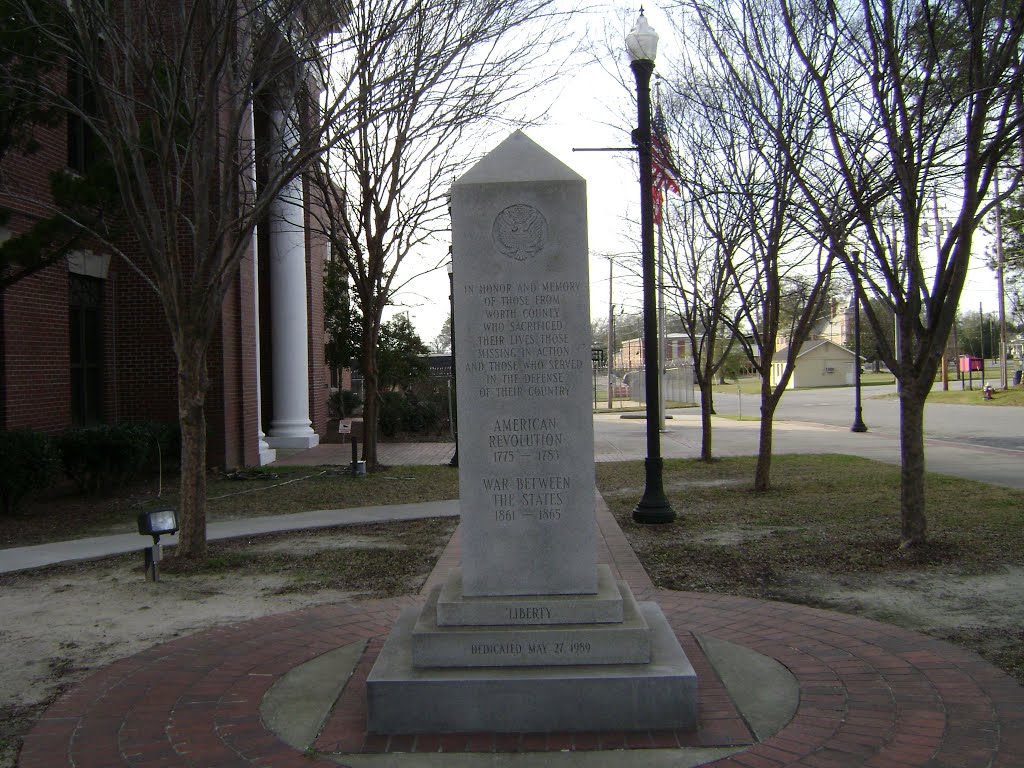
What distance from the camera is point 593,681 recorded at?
4.07 m

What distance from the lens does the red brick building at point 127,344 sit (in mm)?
12273

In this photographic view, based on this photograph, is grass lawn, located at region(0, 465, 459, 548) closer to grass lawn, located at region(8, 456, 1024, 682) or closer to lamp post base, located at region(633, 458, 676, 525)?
grass lawn, located at region(8, 456, 1024, 682)

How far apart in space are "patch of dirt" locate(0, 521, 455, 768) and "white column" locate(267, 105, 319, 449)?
40.7 ft

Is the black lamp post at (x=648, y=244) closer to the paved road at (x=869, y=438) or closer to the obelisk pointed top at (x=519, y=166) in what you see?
the obelisk pointed top at (x=519, y=166)

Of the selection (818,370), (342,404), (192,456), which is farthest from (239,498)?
(818,370)

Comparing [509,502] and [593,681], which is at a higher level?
[509,502]

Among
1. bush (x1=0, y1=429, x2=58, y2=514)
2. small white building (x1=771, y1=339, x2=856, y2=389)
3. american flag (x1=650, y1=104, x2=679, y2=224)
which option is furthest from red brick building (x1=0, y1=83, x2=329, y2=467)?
small white building (x1=771, y1=339, x2=856, y2=389)

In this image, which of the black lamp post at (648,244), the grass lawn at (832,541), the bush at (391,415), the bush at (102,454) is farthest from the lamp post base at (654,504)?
the bush at (391,415)

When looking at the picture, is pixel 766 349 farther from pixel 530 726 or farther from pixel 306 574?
pixel 530 726

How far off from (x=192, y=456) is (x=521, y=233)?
5.04 meters

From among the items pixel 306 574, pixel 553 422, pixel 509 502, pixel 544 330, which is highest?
pixel 544 330

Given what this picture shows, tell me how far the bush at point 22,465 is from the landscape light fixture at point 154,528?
453 cm

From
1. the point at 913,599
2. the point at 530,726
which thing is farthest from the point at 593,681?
the point at 913,599

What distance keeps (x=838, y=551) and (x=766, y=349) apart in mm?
4704
